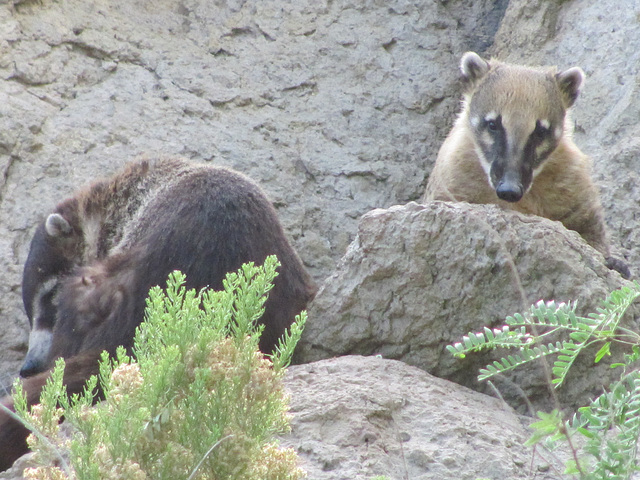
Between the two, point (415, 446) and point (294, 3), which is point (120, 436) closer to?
point (415, 446)

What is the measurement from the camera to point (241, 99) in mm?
6371

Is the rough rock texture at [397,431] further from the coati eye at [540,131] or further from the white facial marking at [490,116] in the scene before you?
the white facial marking at [490,116]

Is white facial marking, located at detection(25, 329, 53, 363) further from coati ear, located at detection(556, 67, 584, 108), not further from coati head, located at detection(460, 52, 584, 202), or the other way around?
coati ear, located at detection(556, 67, 584, 108)

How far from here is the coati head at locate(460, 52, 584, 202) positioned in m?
4.56

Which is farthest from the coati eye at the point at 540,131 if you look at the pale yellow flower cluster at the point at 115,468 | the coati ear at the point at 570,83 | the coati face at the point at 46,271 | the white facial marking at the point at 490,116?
the pale yellow flower cluster at the point at 115,468

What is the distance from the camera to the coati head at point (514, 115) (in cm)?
456

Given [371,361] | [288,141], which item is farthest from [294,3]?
[371,361]

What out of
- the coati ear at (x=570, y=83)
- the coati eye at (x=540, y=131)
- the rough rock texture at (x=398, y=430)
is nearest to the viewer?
the rough rock texture at (x=398, y=430)

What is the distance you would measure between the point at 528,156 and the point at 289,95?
230 centimetres

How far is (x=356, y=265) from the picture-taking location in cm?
410

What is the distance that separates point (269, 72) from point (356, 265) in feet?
9.20

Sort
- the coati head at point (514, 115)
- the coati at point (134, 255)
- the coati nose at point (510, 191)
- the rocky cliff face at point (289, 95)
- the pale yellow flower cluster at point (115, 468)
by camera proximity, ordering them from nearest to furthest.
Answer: the pale yellow flower cluster at point (115, 468)
the coati at point (134, 255)
the coati nose at point (510, 191)
the coati head at point (514, 115)
the rocky cliff face at point (289, 95)

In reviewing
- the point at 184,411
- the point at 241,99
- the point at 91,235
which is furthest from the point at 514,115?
the point at 184,411

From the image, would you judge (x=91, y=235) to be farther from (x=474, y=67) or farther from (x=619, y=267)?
(x=619, y=267)
